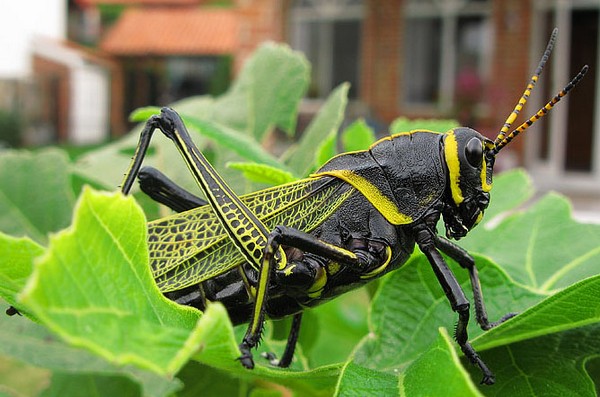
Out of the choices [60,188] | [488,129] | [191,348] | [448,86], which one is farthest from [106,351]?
[448,86]

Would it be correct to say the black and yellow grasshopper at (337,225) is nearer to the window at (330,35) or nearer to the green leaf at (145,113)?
the green leaf at (145,113)

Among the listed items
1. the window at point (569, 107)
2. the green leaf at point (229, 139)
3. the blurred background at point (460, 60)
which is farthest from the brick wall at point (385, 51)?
the green leaf at point (229, 139)

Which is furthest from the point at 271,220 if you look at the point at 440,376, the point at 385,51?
the point at 385,51

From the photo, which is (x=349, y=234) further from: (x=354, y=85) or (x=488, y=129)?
(x=354, y=85)

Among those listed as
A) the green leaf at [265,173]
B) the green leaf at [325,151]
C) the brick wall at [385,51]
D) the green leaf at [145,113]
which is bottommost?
the green leaf at [265,173]

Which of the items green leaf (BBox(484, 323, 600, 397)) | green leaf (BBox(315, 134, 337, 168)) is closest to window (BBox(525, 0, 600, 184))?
green leaf (BBox(315, 134, 337, 168))
